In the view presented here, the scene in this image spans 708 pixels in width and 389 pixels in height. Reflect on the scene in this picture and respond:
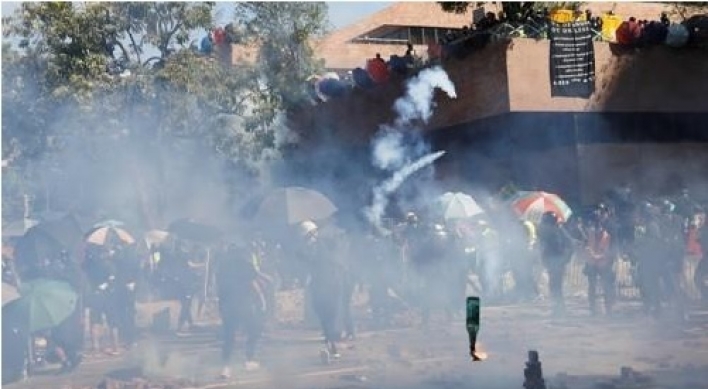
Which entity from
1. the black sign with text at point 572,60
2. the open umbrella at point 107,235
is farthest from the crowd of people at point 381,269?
the black sign with text at point 572,60

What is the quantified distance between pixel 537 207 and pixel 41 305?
840 centimetres

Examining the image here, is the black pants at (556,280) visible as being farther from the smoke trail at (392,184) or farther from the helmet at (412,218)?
the smoke trail at (392,184)

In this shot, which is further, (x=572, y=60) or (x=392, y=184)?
(x=392, y=184)

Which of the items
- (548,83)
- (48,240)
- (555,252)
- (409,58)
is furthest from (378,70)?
(48,240)

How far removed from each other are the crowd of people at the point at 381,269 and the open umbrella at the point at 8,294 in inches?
35.4

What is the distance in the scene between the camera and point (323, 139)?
92.3 ft

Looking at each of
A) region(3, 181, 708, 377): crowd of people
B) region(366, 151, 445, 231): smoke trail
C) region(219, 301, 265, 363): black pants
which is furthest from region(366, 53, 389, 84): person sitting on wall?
region(219, 301, 265, 363): black pants

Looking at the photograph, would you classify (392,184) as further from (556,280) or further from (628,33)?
(556,280)

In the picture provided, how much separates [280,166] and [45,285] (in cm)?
1823

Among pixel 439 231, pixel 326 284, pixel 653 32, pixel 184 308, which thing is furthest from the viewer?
pixel 653 32

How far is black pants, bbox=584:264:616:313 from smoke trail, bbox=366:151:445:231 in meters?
6.46

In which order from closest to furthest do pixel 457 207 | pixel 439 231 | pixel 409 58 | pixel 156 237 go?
pixel 439 231 → pixel 457 207 → pixel 156 237 → pixel 409 58

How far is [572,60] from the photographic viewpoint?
63.9 ft

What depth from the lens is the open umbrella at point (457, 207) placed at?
14.1 m
